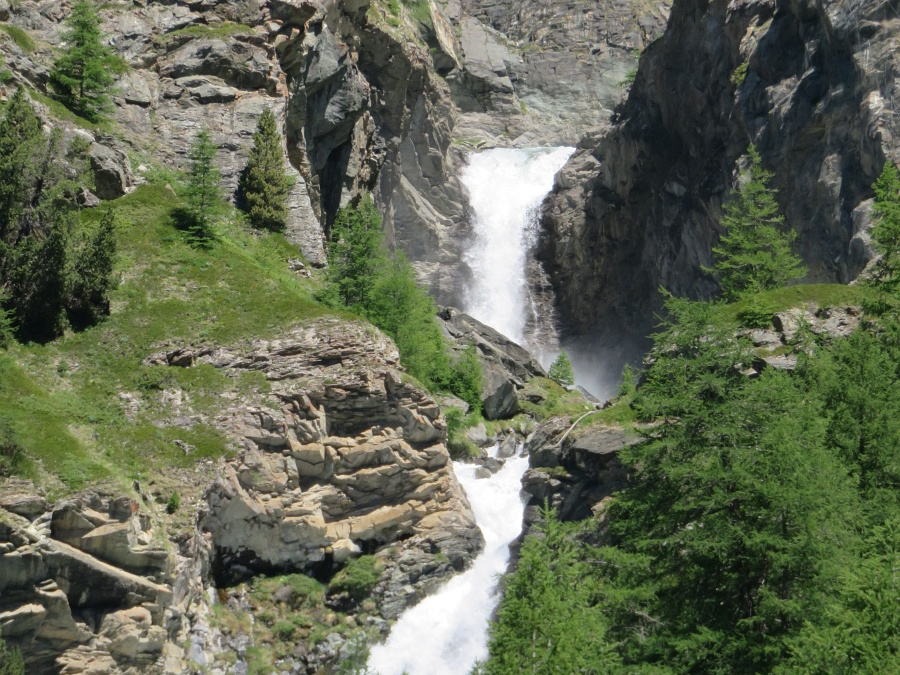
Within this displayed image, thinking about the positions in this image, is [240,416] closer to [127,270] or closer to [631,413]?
[127,270]

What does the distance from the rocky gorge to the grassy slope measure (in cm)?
39

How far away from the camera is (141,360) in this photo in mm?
31797

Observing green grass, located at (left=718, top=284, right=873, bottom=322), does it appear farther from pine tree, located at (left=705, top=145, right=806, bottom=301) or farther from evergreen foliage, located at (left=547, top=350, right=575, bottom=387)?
evergreen foliage, located at (left=547, top=350, right=575, bottom=387)

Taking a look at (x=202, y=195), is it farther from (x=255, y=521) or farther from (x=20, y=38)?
(x=255, y=521)

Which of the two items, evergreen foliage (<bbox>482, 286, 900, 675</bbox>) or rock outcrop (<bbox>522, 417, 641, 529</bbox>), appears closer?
evergreen foliage (<bbox>482, 286, 900, 675</bbox>)

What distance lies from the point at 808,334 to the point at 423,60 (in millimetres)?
54111

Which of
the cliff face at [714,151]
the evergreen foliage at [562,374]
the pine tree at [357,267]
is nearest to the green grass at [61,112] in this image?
the pine tree at [357,267]

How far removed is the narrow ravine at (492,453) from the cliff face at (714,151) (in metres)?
3.45

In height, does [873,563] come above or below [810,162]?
below

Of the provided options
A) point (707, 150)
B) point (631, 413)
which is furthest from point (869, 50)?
point (631, 413)

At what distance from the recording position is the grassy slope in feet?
83.6

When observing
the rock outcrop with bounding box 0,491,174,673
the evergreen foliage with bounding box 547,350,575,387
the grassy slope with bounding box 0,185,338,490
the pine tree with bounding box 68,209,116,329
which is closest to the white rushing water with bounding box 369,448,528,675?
the rock outcrop with bounding box 0,491,174,673

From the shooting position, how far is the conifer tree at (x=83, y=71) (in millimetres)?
42906

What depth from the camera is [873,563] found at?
15.1 m
